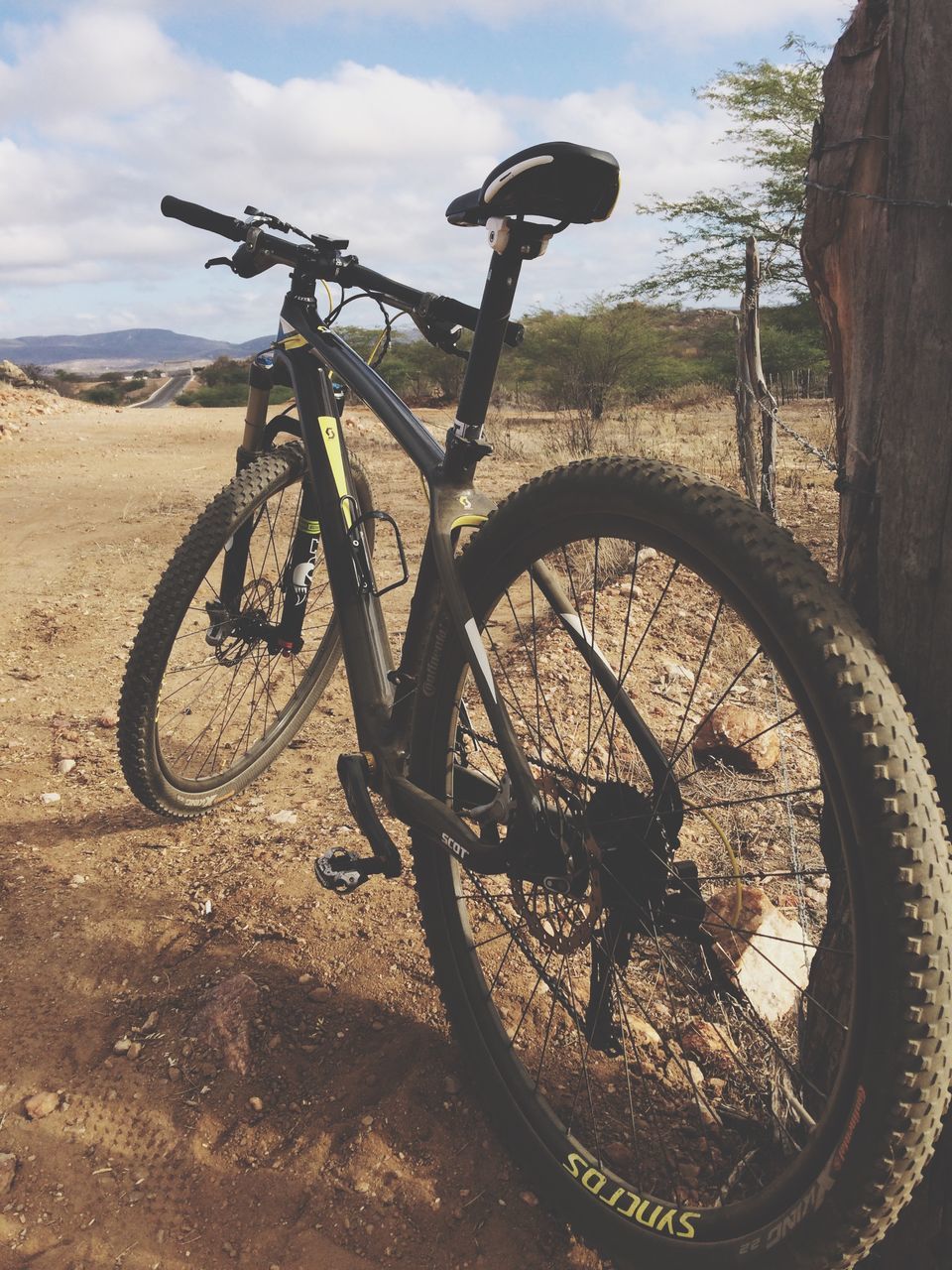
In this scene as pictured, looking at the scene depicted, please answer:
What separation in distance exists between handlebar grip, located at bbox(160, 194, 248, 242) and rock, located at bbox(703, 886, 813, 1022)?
2077 mm

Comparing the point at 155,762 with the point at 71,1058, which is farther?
the point at 155,762

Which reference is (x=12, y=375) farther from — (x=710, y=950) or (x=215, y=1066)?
(x=710, y=950)

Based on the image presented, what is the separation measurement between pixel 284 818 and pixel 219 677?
1139 mm

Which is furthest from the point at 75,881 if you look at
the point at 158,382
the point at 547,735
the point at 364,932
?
the point at 158,382

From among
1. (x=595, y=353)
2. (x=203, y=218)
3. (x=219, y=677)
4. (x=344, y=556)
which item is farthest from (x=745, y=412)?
(x=595, y=353)

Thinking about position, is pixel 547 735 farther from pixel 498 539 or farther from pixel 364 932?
pixel 498 539

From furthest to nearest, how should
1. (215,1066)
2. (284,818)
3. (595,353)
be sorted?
(595,353) → (284,818) → (215,1066)

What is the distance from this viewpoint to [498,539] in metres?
1.72

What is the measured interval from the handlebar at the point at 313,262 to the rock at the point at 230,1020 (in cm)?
160

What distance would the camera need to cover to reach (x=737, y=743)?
3307mm

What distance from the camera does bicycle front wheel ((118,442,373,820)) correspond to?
8.68 ft

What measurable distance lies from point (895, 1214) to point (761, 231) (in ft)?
53.5

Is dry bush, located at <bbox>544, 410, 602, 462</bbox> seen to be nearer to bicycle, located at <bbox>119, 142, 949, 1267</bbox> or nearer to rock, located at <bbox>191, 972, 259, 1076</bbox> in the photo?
bicycle, located at <bbox>119, 142, 949, 1267</bbox>

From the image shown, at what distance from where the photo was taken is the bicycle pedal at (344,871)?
2096mm
